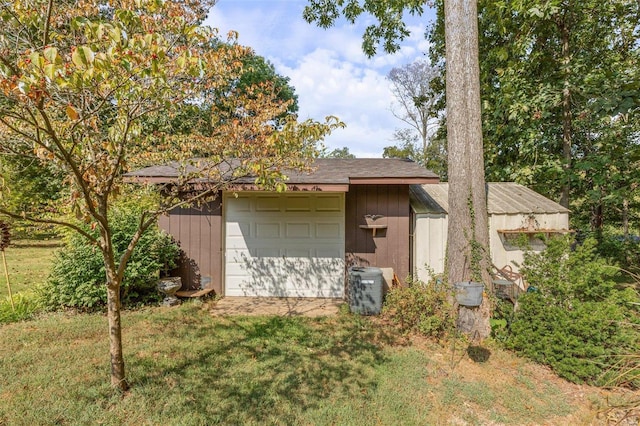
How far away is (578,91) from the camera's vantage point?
7707 millimetres

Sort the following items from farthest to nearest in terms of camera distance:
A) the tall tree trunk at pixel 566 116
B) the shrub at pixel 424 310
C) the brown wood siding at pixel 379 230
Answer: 1. the tall tree trunk at pixel 566 116
2. the brown wood siding at pixel 379 230
3. the shrub at pixel 424 310

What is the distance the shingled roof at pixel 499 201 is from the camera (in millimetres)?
6512

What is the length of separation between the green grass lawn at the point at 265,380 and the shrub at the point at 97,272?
1.80 feet

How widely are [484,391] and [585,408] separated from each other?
0.94 metres

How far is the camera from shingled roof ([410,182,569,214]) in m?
6.51

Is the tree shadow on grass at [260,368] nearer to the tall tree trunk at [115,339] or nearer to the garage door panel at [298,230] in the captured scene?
the tall tree trunk at [115,339]

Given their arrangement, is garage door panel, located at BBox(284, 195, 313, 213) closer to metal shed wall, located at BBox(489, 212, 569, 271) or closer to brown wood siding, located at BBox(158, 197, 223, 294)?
brown wood siding, located at BBox(158, 197, 223, 294)

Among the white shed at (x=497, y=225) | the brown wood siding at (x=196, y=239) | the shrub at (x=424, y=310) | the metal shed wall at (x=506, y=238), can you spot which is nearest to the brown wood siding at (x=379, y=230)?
the white shed at (x=497, y=225)

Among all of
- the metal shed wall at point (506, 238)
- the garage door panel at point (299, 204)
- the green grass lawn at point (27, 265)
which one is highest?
the garage door panel at point (299, 204)

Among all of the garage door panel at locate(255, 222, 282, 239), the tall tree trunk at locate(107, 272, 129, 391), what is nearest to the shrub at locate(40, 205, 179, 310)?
the garage door panel at locate(255, 222, 282, 239)

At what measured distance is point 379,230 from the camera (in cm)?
621

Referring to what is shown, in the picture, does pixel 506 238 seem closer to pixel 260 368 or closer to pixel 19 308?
pixel 260 368

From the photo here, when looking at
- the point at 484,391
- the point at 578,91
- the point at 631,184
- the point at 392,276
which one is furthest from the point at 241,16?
the point at 631,184

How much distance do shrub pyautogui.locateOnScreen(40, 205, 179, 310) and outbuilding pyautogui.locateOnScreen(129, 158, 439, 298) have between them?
2.43 feet
